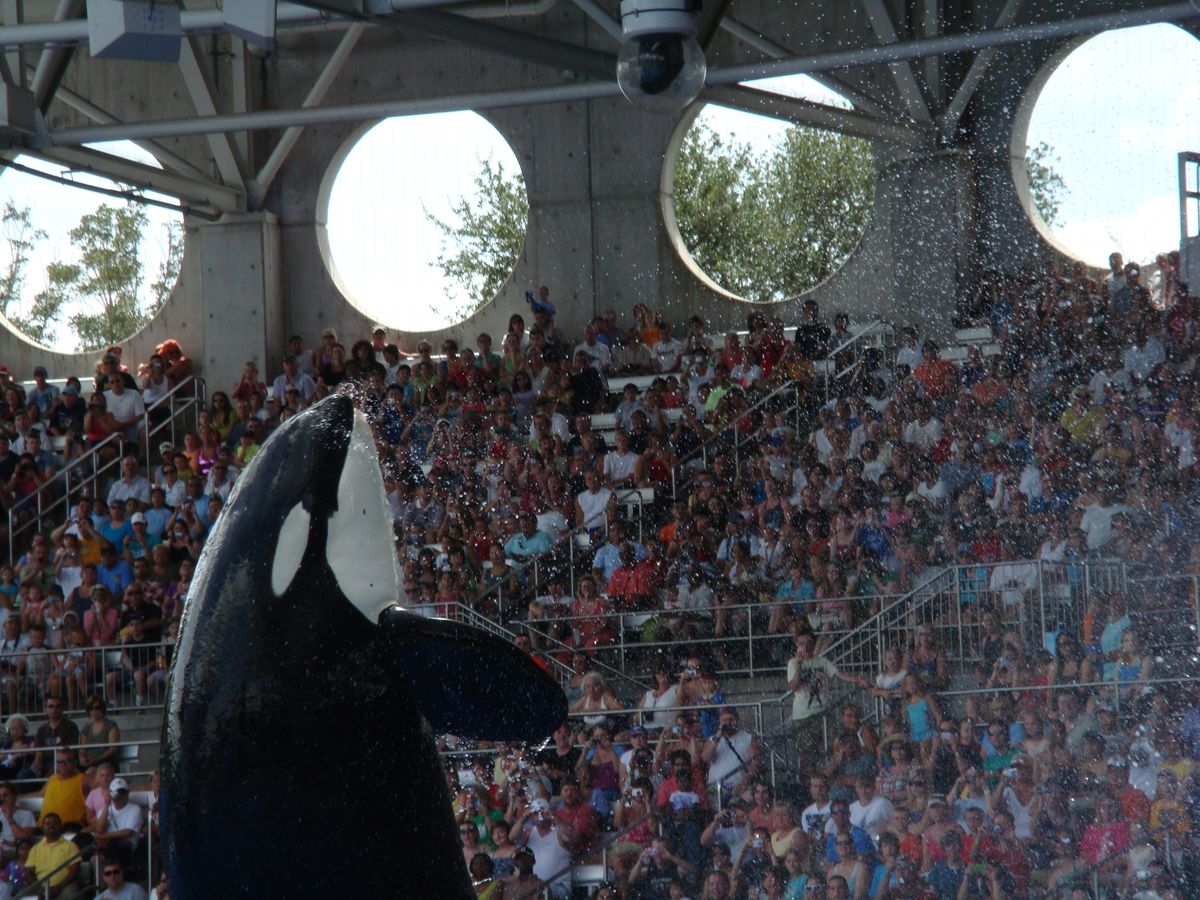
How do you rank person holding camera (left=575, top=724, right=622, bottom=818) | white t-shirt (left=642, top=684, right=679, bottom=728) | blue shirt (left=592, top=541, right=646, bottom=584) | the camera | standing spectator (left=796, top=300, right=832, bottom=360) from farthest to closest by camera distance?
standing spectator (left=796, top=300, right=832, bottom=360) → blue shirt (left=592, top=541, right=646, bottom=584) → white t-shirt (left=642, top=684, right=679, bottom=728) → person holding camera (left=575, top=724, right=622, bottom=818) → the camera

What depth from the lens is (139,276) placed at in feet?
69.9

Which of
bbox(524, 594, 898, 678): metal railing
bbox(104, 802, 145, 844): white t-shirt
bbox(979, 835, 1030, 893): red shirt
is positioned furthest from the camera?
bbox(104, 802, 145, 844): white t-shirt

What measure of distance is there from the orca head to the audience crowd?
5.83m

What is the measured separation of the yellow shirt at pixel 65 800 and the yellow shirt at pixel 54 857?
1.39 ft

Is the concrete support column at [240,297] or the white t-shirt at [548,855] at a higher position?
the concrete support column at [240,297]

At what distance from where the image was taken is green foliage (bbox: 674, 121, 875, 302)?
2197 centimetres

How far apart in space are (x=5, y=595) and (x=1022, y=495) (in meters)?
8.58

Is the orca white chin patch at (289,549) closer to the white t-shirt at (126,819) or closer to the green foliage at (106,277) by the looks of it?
the white t-shirt at (126,819)

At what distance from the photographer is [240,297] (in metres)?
18.6

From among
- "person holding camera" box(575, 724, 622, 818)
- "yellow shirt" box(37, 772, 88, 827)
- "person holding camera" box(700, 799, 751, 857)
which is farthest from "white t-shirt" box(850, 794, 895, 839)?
"yellow shirt" box(37, 772, 88, 827)

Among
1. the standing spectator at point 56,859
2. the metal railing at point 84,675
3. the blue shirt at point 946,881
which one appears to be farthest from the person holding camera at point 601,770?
the metal railing at point 84,675

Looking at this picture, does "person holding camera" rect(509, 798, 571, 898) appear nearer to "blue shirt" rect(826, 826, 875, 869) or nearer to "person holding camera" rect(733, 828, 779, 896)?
"person holding camera" rect(733, 828, 779, 896)

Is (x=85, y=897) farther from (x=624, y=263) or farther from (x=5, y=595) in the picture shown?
(x=624, y=263)

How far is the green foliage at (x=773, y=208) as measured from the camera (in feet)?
72.1
